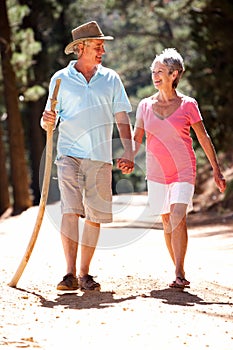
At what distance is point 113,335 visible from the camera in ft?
18.8

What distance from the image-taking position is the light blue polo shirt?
7.71 metres

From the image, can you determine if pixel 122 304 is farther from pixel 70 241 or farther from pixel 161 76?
pixel 161 76

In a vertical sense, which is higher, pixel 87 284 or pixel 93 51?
pixel 93 51

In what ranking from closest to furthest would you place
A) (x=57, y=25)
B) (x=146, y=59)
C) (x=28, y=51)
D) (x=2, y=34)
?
(x=2, y=34) < (x=28, y=51) < (x=57, y=25) < (x=146, y=59)

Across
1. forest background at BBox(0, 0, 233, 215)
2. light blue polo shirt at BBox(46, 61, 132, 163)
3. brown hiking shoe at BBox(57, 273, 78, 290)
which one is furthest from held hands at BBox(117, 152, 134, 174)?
forest background at BBox(0, 0, 233, 215)

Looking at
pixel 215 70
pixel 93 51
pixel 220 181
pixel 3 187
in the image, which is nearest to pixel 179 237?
pixel 220 181

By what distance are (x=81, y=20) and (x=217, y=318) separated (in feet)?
111

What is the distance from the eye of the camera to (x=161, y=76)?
7695mm

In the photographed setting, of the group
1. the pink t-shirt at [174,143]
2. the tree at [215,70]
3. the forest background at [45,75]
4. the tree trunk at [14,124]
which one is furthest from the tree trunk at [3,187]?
the pink t-shirt at [174,143]

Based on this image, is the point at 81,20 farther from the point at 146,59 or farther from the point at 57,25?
the point at 146,59

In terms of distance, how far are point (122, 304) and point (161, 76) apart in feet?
6.59

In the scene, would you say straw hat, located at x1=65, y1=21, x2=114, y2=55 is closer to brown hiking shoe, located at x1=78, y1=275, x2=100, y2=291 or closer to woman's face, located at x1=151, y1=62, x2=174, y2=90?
woman's face, located at x1=151, y1=62, x2=174, y2=90

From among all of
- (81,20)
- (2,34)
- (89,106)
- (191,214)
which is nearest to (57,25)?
(81,20)

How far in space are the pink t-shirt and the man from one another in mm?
233
